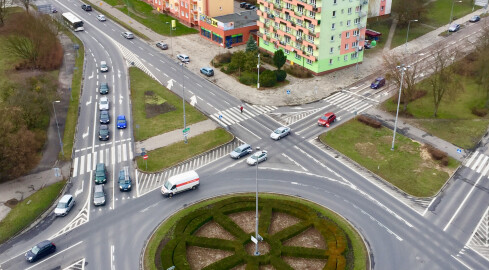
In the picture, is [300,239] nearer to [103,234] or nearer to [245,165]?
[245,165]

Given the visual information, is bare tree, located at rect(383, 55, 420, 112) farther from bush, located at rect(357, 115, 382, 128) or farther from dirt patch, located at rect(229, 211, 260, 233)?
dirt patch, located at rect(229, 211, 260, 233)

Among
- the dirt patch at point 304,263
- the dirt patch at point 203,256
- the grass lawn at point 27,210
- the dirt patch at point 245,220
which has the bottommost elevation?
the dirt patch at point 203,256

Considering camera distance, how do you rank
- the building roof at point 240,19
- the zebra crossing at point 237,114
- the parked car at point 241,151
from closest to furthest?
the parked car at point 241,151
the zebra crossing at point 237,114
the building roof at point 240,19

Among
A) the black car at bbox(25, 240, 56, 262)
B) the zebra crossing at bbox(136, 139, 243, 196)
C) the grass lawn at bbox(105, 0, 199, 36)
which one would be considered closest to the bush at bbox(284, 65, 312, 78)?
the zebra crossing at bbox(136, 139, 243, 196)

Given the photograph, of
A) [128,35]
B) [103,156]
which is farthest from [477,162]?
[128,35]

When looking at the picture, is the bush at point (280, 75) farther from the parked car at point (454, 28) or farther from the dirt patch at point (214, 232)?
the parked car at point (454, 28)

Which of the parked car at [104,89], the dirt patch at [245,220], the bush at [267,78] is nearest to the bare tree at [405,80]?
the bush at [267,78]
